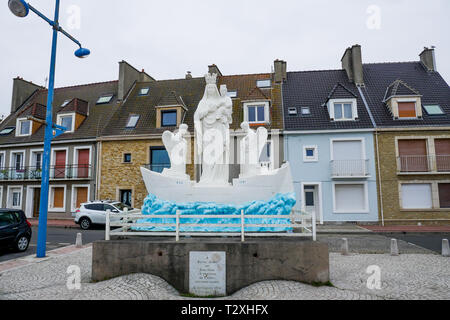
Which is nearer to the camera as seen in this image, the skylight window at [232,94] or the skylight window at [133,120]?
the skylight window at [133,120]

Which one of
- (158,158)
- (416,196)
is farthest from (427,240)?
(158,158)

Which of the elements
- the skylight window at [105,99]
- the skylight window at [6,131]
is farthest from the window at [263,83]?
the skylight window at [6,131]

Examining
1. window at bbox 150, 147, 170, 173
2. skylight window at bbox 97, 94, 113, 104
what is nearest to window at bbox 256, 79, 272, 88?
window at bbox 150, 147, 170, 173

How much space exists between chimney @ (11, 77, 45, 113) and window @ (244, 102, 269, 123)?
21.1 metres

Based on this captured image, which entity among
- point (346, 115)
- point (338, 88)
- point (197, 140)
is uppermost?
point (338, 88)

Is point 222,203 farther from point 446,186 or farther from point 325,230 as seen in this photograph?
point 446,186

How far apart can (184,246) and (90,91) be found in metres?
23.5

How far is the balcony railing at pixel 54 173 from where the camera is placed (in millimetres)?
20656

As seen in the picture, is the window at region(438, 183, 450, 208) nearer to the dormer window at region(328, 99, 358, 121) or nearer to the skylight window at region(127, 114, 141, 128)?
the dormer window at region(328, 99, 358, 121)

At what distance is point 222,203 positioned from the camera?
24.9 ft

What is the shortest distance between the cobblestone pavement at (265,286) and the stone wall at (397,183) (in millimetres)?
10703

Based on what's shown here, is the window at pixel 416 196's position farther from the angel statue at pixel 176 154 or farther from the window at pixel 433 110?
the angel statue at pixel 176 154
